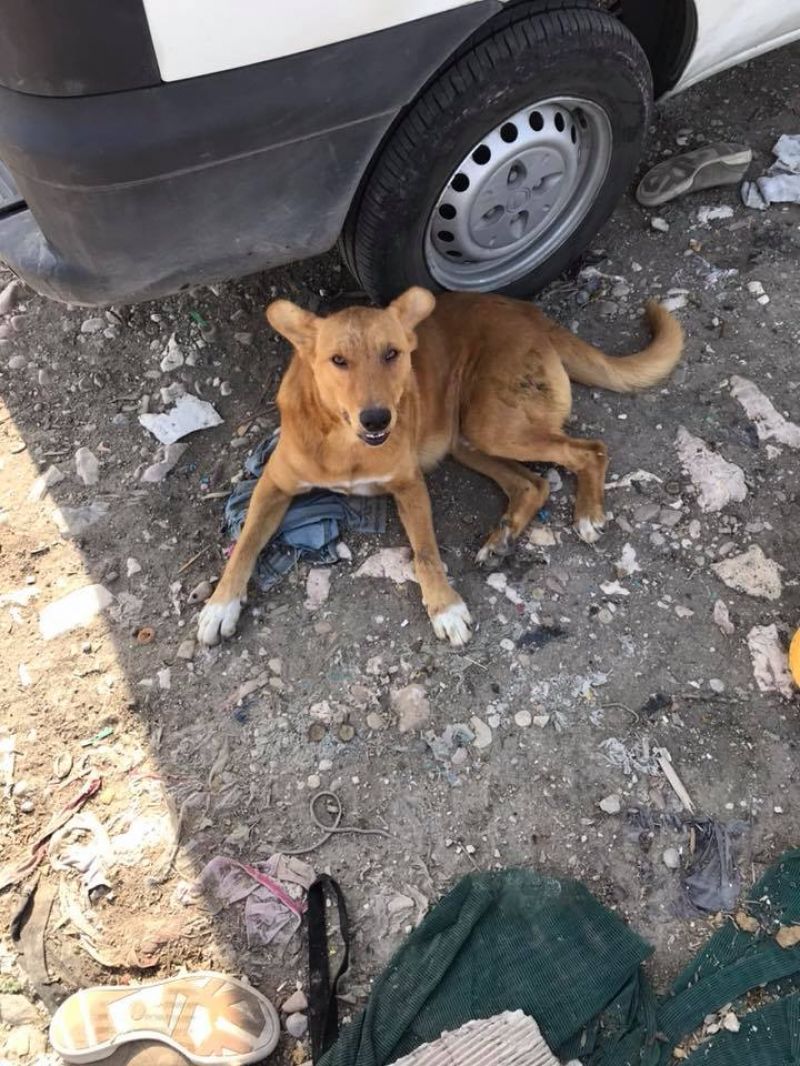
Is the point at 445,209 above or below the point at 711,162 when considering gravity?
above

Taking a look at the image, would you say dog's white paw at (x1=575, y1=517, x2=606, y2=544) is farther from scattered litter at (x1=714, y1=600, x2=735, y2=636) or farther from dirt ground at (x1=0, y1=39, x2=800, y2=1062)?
scattered litter at (x1=714, y1=600, x2=735, y2=636)

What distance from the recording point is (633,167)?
12.4ft

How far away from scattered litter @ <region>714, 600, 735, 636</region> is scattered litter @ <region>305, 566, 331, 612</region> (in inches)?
62.5

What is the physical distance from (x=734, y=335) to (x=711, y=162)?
3.71 ft

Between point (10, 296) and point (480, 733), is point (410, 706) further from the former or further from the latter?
point (10, 296)

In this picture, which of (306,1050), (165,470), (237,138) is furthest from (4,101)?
(306,1050)

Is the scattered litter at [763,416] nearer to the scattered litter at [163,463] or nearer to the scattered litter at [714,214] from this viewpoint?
the scattered litter at [714,214]

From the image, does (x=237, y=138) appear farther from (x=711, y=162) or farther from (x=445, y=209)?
(x=711, y=162)

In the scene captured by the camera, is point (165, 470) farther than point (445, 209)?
Yes

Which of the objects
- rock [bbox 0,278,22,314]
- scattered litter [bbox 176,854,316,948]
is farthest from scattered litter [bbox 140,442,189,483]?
scattered litter [bbox 176,854,316,948]

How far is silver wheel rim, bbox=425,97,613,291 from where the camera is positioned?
130 inches

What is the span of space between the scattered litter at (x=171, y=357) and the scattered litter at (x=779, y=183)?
317cm

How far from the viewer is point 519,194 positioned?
3.54 metres

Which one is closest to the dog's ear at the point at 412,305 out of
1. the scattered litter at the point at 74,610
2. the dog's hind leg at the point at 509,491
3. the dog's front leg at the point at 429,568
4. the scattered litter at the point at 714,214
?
the dog's front leg at the point at 429,568
